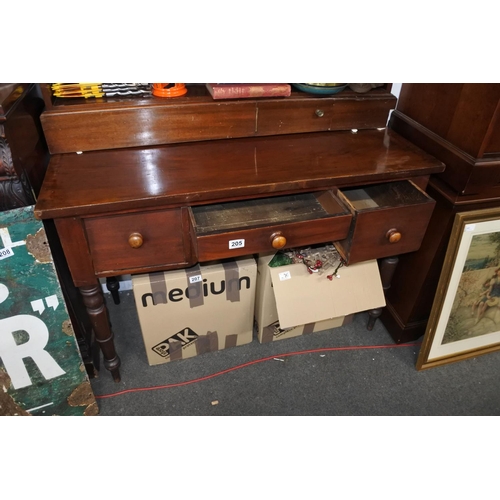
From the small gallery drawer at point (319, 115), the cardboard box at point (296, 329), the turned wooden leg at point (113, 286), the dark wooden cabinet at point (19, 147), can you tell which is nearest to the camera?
the dark wooden cabinet at point (19, 147)

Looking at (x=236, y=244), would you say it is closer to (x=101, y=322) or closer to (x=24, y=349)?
(x=101, y=322)

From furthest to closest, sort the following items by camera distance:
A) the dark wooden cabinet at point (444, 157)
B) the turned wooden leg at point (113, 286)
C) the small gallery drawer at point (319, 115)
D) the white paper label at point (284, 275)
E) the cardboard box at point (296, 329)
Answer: the turned wooden leg at point (113, 286)
the cardboard box at point (296, 329)
the white paper label at point (284, 275)
the small gallery drawer at point (319, 115)
the dark wooden cabinet at point (444, 157)

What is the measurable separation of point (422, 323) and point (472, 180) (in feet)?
2.13

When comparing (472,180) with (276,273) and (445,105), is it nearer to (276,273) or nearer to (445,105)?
(445,105)

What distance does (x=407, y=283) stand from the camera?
5.37 feet

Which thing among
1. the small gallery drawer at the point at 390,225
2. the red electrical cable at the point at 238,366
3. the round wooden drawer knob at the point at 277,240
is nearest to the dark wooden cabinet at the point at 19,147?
the round wooden drawer knob at the point at 277,240

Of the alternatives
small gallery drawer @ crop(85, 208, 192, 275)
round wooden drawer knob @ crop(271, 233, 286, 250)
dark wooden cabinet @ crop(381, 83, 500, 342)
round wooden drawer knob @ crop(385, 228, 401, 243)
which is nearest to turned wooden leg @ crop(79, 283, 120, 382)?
small gallery drawer @ crop(85, 208, 192, 275)

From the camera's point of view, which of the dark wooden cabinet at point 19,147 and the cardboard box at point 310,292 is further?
the cardboard box at point 310,292

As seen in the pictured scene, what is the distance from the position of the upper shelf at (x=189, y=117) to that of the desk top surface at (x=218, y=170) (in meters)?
0.03

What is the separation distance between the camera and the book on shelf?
125 cm

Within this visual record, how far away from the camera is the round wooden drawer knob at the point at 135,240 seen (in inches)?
44.0

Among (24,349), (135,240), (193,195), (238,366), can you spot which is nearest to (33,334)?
(24,349)

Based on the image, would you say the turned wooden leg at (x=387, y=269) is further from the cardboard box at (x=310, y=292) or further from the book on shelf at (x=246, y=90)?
the book on shelf at (x=246, y=90)

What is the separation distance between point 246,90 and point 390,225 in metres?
0.60
